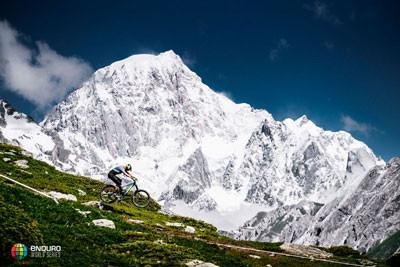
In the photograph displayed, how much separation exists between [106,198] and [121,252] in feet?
69.7

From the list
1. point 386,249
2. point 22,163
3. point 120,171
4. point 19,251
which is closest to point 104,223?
point 120,171

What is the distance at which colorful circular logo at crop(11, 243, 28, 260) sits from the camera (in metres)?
19.9

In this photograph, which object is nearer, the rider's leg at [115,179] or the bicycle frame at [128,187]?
the rider's leg at [115,179]

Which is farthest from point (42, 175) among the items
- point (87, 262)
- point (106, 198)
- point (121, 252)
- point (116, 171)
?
point (87, 262)

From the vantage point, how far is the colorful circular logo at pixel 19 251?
19906mm

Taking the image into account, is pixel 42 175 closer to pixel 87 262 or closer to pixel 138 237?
pixel 138 237

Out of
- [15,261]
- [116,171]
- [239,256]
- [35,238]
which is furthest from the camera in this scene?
[116,171]

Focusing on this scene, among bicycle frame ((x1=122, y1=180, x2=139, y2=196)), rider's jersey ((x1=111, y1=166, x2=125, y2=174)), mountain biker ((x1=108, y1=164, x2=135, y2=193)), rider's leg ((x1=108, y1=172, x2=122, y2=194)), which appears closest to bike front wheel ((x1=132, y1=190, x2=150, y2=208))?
bicycle frame ((x1=122, y1=180, x2=139, y2=196))

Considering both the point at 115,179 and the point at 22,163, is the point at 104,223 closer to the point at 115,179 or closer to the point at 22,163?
the point at 115,179

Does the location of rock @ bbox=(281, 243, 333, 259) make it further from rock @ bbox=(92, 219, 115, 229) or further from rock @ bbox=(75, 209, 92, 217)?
rock @ bbox=(75, 209, 92, 217)

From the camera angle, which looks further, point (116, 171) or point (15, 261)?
point (116, 171)

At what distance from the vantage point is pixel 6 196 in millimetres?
28688

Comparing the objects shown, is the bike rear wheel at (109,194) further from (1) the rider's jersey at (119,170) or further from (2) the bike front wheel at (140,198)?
(1) the rider's jersey at (119,170)

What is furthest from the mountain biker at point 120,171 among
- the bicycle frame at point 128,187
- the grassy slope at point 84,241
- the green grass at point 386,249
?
the green grass at point 386,249
